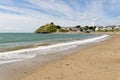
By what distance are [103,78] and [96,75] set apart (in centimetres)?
44

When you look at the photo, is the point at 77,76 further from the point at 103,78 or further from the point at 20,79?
the point at 20,79

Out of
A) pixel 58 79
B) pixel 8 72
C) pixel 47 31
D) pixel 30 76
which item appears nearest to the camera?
pixel 58 79

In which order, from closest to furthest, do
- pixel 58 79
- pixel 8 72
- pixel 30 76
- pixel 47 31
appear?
1. pixel 58 79
2. pixel 30 76
3. pixel 8 72
4. pixel 47 31

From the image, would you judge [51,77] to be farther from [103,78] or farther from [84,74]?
[103,78]

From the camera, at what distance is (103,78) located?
645cm

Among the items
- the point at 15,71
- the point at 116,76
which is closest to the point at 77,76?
the point at 116,76

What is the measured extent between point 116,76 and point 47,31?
17069 cm

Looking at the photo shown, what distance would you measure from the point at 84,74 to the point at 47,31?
170 meters

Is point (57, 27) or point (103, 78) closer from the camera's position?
point (103, 78)

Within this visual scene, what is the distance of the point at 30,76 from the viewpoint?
Result: 6.81 metres

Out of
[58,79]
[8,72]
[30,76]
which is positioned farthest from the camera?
[8,72]

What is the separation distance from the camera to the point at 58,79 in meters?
6.34

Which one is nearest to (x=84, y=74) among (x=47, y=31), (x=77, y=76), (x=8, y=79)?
(x=77, y=76)

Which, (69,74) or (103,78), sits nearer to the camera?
(103,78)
